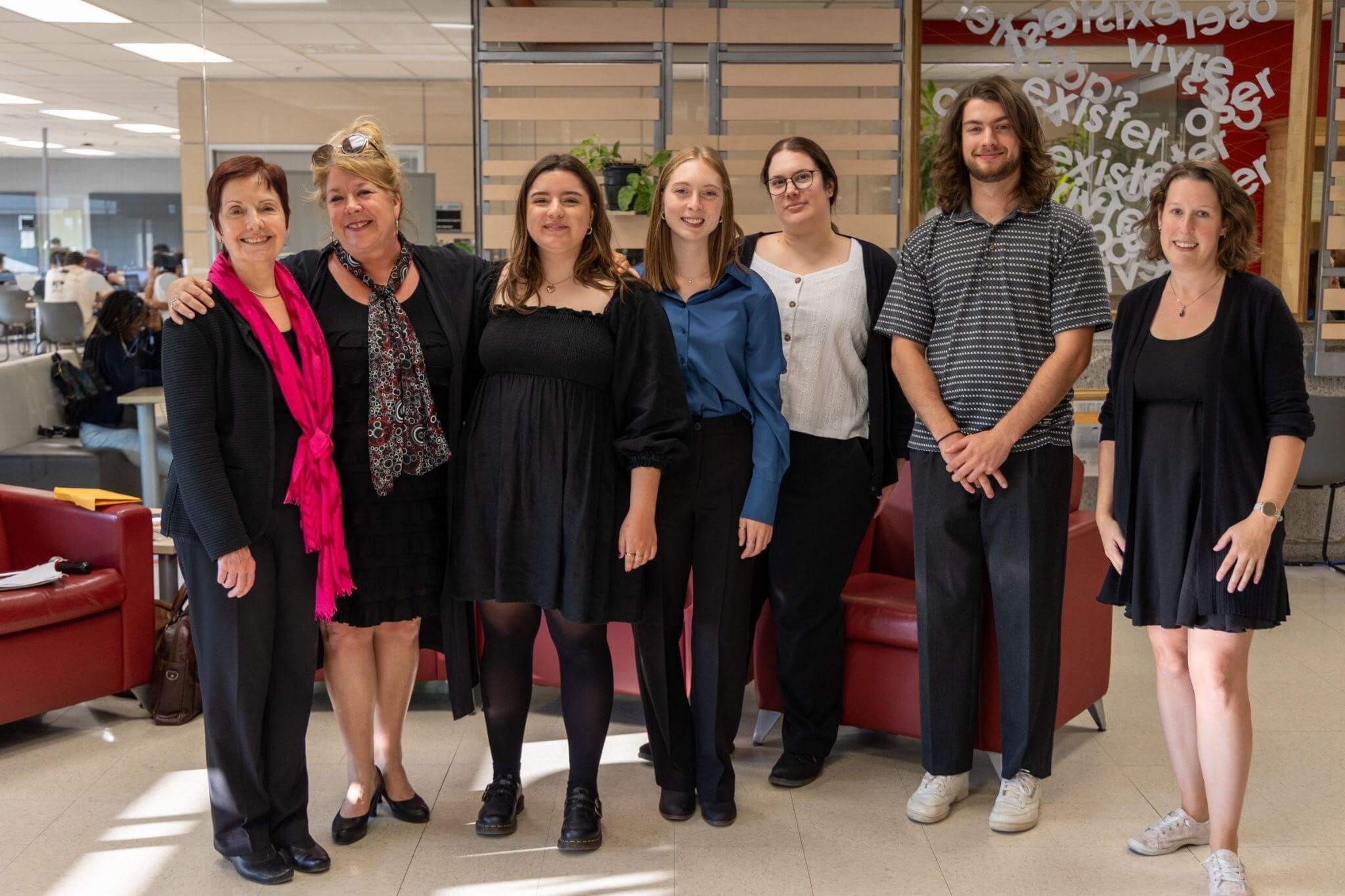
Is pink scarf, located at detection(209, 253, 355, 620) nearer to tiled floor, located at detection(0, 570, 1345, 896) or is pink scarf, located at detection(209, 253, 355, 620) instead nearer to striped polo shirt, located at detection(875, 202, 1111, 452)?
tiled floor, located at detection(0, 570, 1345, 896)

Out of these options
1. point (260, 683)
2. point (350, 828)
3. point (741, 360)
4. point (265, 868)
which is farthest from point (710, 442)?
point (265, 868)

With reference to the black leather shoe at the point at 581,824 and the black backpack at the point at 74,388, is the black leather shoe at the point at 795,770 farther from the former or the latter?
the black backpack at the point at 74,388

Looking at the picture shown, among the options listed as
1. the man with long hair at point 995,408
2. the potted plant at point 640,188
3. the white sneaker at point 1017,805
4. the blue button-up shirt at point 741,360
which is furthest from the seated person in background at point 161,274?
the white sneaker at point 1017,805

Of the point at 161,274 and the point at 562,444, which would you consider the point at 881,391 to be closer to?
the point at 562,444

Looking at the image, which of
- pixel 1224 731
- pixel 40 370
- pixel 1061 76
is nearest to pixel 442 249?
pixel 1224 731

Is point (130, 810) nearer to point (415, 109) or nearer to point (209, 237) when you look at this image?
point (209, 237)

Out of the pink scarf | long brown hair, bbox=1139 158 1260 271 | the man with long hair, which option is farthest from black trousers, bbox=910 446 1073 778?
the pink scarf

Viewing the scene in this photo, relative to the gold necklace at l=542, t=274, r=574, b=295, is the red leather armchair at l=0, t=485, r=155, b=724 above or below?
below

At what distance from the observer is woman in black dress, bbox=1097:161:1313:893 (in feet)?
8.91

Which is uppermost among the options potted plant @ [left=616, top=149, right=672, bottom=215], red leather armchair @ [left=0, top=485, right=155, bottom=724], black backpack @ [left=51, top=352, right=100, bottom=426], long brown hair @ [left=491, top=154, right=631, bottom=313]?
potted plant @ [left=616, top=149, right=672, bottom=215]

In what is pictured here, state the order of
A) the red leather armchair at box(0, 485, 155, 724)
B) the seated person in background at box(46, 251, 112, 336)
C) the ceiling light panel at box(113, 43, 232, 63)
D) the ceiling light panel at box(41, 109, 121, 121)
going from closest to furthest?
the red leather armchair at box(0, 485, 155, 724) < the ceiling light panel at box(41, 109, 121, 121) < the seated person in background at box(46, 251, 112, 336) < the ceiling light panel at box(113, 43, 232, 63)

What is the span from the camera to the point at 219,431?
2723 mm

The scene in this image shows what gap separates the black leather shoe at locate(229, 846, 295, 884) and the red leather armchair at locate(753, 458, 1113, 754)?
149cm

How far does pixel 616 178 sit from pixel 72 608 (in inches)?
126
